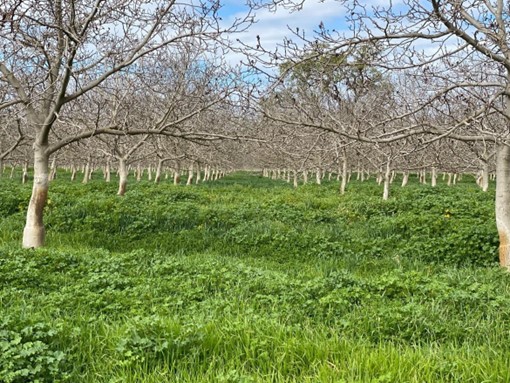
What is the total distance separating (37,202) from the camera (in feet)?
24.6

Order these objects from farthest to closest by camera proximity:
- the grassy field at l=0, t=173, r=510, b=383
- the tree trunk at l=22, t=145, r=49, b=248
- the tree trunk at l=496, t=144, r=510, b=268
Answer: the tree trunk at l=22, t=145, r=49, b=248 → the tree trunk at l=496, t=144, r=510, b=268 → the grassy field at l=0, t=173, r=510, b=383

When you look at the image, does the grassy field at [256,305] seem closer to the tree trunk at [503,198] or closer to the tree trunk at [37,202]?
the tree trunk at [503,198]

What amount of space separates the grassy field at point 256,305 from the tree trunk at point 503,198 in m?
0.43

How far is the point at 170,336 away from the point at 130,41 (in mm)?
5395

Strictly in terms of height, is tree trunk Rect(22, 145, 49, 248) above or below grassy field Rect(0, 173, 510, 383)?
above

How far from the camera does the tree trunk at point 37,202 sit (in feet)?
24.6

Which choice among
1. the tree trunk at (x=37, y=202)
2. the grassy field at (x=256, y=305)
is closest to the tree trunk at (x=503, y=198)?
the grassy field at (x=256, y=305)

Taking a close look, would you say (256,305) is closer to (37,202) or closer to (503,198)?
(503,198)

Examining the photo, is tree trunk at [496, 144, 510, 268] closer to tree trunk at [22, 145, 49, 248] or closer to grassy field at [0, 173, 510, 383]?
grassy field at [0, 173, 510, 383]

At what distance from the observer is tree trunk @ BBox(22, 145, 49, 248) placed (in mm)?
7500

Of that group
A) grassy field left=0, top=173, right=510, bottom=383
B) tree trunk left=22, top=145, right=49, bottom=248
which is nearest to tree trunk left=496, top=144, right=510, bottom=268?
grassy field left=0, top=173, right=510, bottom=383

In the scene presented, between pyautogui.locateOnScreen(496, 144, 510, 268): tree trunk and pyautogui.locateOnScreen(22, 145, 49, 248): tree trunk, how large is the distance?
712cm

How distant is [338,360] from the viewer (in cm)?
320

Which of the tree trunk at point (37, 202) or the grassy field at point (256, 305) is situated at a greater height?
the tree trunk at point (37, 202)
